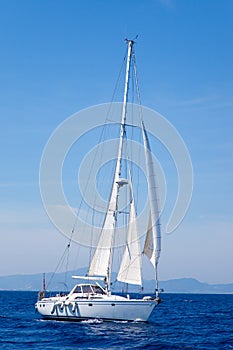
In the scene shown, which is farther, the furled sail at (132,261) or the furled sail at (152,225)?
the furled sail at (132,261)

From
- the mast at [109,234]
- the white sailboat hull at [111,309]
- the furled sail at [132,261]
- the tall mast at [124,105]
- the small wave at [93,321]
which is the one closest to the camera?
the white sailboat hull at [111,309]

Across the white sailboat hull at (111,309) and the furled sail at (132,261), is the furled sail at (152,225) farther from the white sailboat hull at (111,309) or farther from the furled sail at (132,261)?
the white sailboat hull at (111,309)

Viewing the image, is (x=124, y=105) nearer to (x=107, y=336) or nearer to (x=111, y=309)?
(x=111, y=309)

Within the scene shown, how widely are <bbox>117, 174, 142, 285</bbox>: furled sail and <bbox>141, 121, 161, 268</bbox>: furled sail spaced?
1124 millimetres

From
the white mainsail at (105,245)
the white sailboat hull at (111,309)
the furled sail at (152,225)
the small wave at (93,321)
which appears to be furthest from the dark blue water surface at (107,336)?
the furled sail at (152,225)

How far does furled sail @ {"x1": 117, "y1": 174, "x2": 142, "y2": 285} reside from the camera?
56.7m

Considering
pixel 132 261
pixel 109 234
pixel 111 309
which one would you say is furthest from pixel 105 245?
pixel 111 309

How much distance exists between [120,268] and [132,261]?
1.52m

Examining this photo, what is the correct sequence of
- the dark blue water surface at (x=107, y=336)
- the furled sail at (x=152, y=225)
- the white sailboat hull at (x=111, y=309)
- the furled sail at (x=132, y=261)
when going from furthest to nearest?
1. the furled sail at (x=132, y=261)
2. the furled sail at (x=152, y=225)
3. the white sailboat hull at (x=111, y=309)
4. the dark blue water surface at (x=107, y=336)

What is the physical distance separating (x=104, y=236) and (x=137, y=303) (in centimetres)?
890

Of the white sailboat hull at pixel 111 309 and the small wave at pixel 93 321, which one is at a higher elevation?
the white sailboat hull at pixel 111 309

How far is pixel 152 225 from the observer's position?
56469mm

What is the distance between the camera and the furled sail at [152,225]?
184 ft

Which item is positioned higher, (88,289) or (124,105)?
(124,105)
